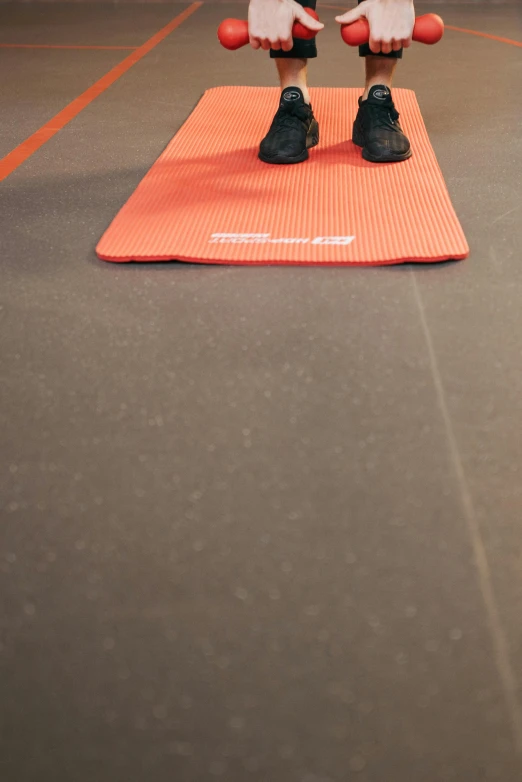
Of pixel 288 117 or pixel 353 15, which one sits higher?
pixel 353 15

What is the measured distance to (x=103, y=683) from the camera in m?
1.06

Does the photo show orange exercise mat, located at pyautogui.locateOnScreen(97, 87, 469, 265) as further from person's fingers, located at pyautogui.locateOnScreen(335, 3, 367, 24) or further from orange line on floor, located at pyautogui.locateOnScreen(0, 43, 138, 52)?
orange line on floor, located at pyautogui.locateOnScreen(0, 43, 138, 52)

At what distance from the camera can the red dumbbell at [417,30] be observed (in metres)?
2.46

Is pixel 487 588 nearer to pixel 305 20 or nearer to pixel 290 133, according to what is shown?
pixel 305 20

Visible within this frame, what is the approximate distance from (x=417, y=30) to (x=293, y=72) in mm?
649

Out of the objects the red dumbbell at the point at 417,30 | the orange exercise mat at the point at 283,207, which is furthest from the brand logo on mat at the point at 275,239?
the red dumbbell at the point at 417,30

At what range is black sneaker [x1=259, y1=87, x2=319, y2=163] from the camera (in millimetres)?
2830

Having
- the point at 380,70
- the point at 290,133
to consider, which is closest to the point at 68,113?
the point at 290,133

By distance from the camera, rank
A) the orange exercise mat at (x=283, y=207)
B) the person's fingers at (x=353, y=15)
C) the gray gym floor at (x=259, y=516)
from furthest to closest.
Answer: the person's fingers at (x=353, y=15)
the orange exercise mat at (x=283, y=207)
the gray gym floor at (x=259, y=516)

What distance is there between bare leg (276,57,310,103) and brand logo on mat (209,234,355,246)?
103cm

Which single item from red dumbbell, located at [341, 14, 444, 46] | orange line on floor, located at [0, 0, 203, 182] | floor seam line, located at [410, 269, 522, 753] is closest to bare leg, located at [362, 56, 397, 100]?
red dumbbell, located at [341, 14, 444, 46]

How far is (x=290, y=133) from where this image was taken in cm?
286

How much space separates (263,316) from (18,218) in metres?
1.03

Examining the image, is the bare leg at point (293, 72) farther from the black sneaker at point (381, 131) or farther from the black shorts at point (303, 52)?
the black sneaker at point (381, 131)
